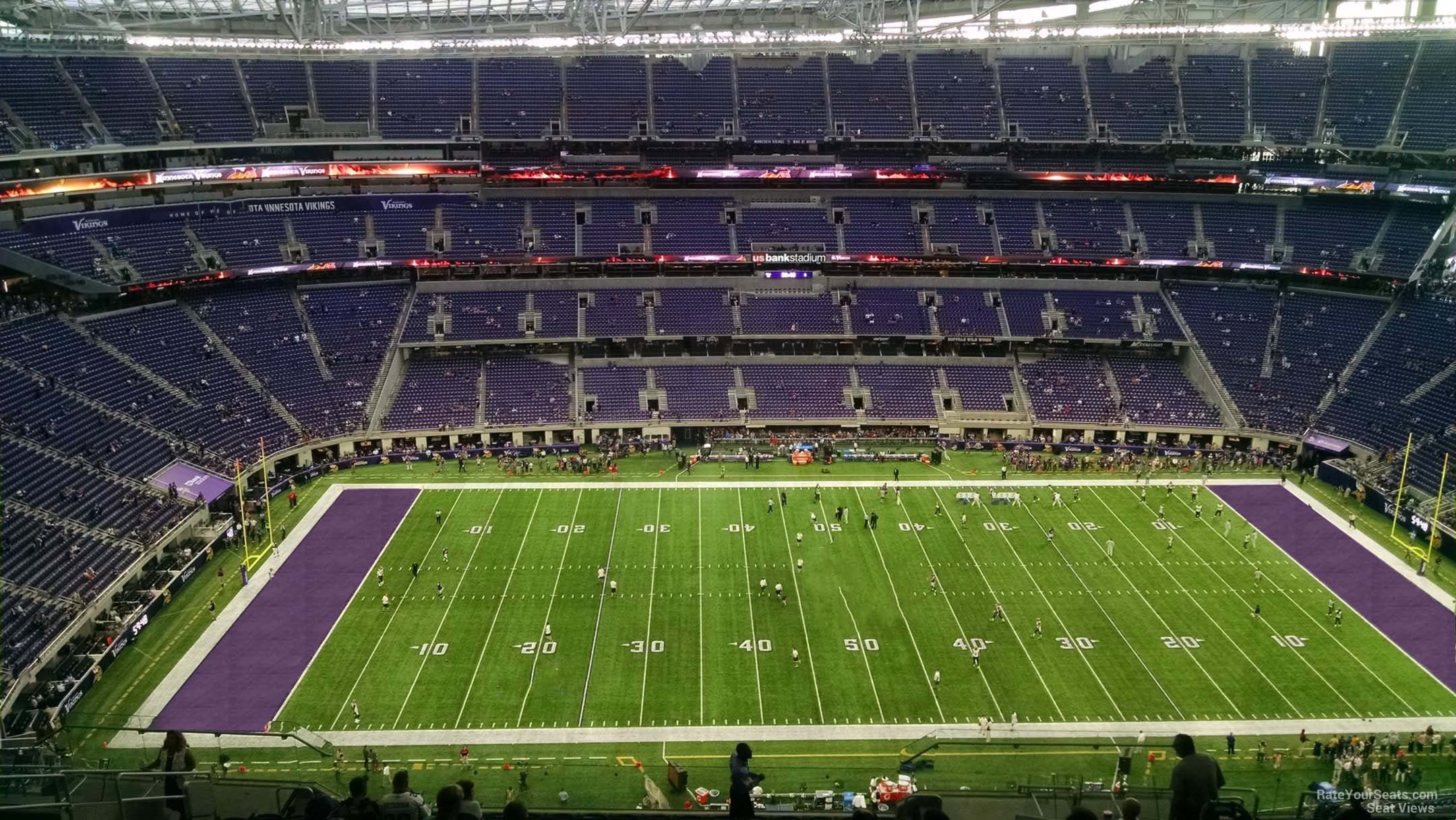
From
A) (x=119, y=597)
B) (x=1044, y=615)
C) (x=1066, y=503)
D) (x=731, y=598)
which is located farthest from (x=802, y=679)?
(x=119, y=597)

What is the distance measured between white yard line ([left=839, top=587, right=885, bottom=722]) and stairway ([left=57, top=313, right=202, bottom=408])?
3132cm

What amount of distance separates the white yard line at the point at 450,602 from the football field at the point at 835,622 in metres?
0.12

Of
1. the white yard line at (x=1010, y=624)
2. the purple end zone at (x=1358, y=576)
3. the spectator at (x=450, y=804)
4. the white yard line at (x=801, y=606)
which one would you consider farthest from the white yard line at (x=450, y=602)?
the purple end zone at (x=1358, y=576)

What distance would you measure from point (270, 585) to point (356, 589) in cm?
331

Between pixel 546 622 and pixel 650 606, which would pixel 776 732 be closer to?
pixel 650 606

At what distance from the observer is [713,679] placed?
32094 millimetres

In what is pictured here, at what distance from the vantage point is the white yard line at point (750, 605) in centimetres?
3159

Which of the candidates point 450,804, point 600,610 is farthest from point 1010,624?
point 450,804

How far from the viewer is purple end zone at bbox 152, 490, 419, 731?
30609 mm

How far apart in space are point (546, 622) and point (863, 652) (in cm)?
1060

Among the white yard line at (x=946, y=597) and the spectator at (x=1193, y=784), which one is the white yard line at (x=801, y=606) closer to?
the white yard line at (x=946, y=597)

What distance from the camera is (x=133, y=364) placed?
160 ft

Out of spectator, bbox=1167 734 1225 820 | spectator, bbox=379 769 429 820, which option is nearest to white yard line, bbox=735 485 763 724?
spectator, bbox=1167 734 1225 820

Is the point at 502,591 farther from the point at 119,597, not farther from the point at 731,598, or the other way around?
the point at 119,597
